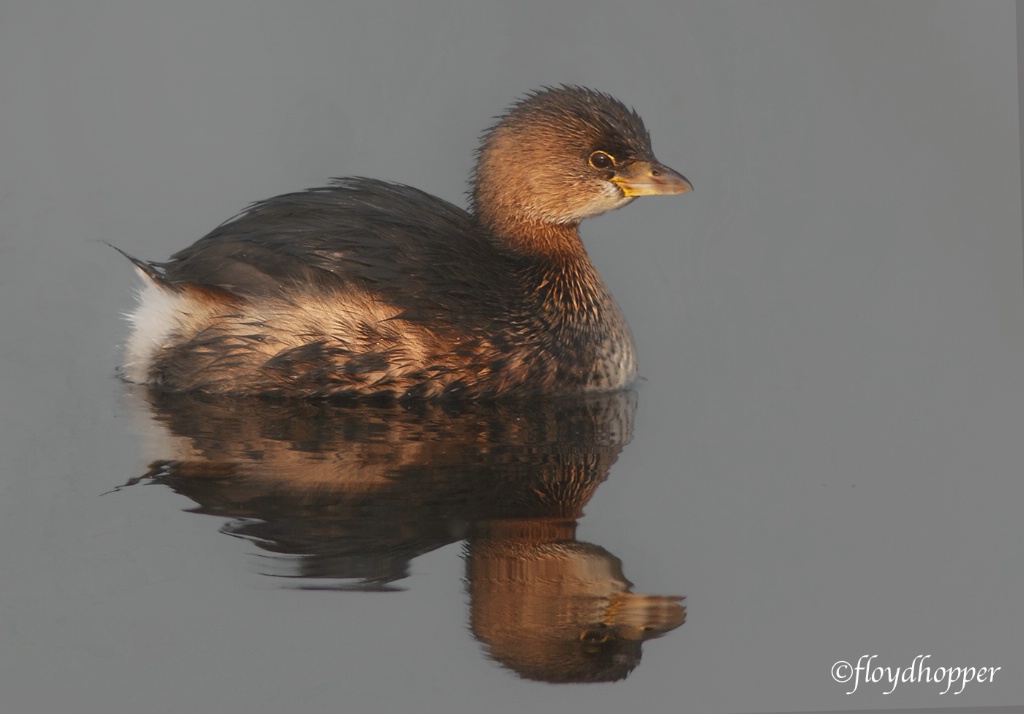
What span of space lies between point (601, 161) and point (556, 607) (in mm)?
2939

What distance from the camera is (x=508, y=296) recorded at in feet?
24.5

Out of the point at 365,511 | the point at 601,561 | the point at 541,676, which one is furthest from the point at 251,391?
the point at 541,676

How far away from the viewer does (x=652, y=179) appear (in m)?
7.72

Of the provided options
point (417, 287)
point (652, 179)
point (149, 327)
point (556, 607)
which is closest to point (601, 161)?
point (652, 179)

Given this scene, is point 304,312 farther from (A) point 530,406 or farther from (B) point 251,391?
(A) point 530,406

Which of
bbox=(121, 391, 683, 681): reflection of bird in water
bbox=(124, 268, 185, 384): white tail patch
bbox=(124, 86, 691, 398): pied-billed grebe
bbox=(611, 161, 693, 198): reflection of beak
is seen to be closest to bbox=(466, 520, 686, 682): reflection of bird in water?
bbox=(121, 391, 683, 681): reflection of bird in water

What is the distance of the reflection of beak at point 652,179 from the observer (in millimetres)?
7703

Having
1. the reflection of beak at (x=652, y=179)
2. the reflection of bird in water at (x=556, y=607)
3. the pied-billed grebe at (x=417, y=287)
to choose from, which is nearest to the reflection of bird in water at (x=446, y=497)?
the reflection of bird in water at (x=556, y=607)

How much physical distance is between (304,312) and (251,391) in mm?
431

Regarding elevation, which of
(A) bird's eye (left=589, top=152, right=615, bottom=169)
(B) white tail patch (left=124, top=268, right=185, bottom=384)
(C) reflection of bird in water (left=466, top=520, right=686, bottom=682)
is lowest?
(C) reflection of bird in water (left=466, top=520, right=686, bottom=682)

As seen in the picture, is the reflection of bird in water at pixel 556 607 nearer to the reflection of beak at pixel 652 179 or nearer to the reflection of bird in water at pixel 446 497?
the reflection of bird in water at pixel 446 497

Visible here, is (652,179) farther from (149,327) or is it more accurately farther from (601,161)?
(149,327)

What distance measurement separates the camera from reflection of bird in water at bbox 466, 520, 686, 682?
16.6ft

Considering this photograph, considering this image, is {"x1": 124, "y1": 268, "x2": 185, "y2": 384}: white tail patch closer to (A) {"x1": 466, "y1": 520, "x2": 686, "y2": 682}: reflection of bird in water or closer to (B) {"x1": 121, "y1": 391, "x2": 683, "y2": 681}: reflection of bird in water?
(B) {"x1": 121, "y1": 391, "x2": 683, "y2": 681}: reflection of bird in water
